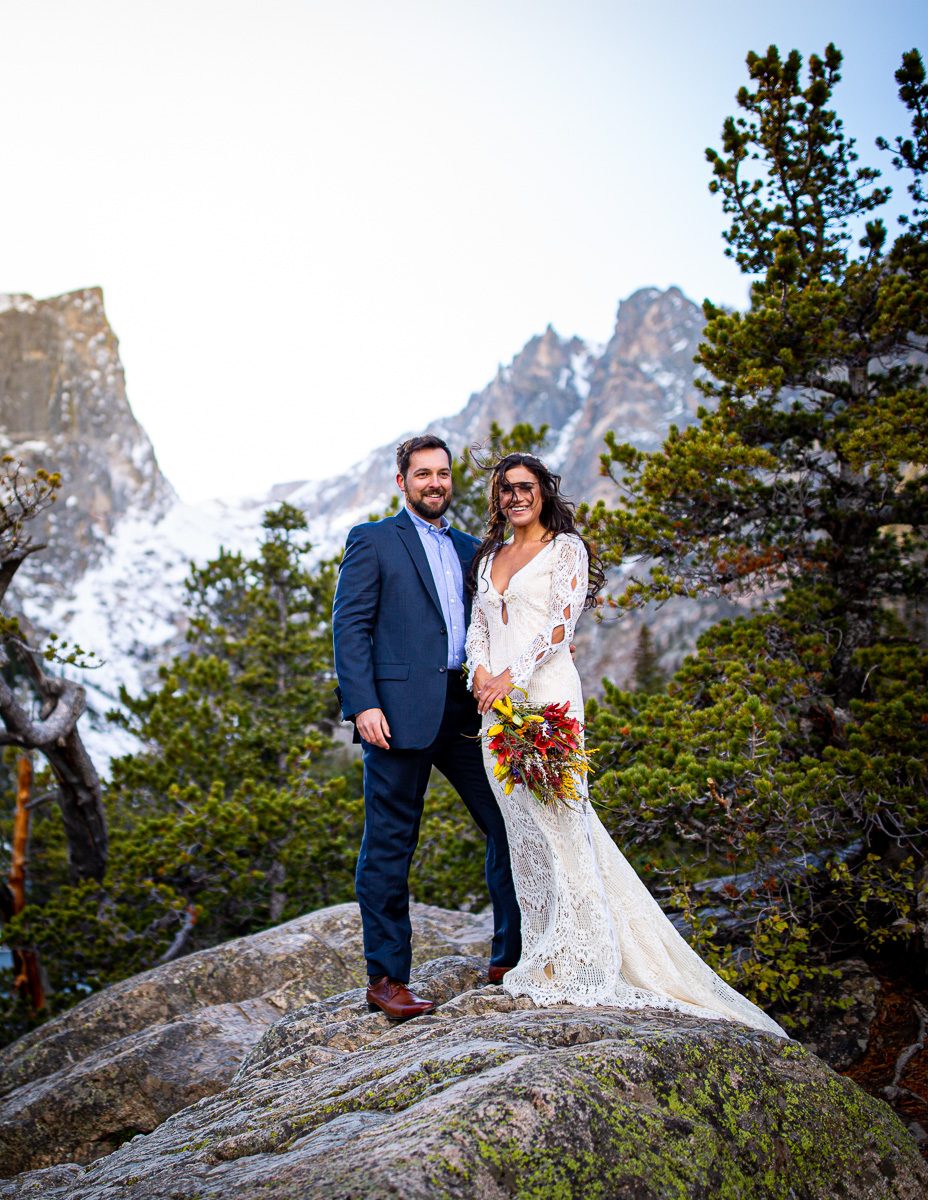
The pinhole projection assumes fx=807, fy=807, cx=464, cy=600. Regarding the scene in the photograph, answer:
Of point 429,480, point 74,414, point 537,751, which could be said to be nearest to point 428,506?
point 429,480

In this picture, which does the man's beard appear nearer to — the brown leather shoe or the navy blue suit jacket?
the navy blue suit jacket

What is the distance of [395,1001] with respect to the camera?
11.7 feet

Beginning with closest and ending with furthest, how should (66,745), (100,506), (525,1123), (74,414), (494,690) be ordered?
(525,1123) → (494,690) → (66,745) → (100,506) → (74,414)

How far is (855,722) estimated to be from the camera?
219 inches

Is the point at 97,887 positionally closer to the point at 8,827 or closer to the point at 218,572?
the point at 8,827

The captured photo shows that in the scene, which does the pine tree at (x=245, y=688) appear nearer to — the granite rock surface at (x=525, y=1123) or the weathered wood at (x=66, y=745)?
the weathered wood at (x=66, y=745)

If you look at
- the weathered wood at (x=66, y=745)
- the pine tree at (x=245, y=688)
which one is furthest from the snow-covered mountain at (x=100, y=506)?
the weathered wood at (x=66, y=745)

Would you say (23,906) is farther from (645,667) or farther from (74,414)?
(74,414)

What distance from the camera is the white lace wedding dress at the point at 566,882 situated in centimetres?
334

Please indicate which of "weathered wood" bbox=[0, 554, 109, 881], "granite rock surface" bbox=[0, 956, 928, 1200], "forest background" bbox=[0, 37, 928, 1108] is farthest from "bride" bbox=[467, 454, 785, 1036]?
"weathered wood" bbox=[0, 554, 109, 881]

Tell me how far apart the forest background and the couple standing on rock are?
150 cm

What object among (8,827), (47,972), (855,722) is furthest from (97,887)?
(855,722)

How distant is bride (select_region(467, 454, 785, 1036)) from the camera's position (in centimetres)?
335

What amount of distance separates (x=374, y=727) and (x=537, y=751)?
74 cm
